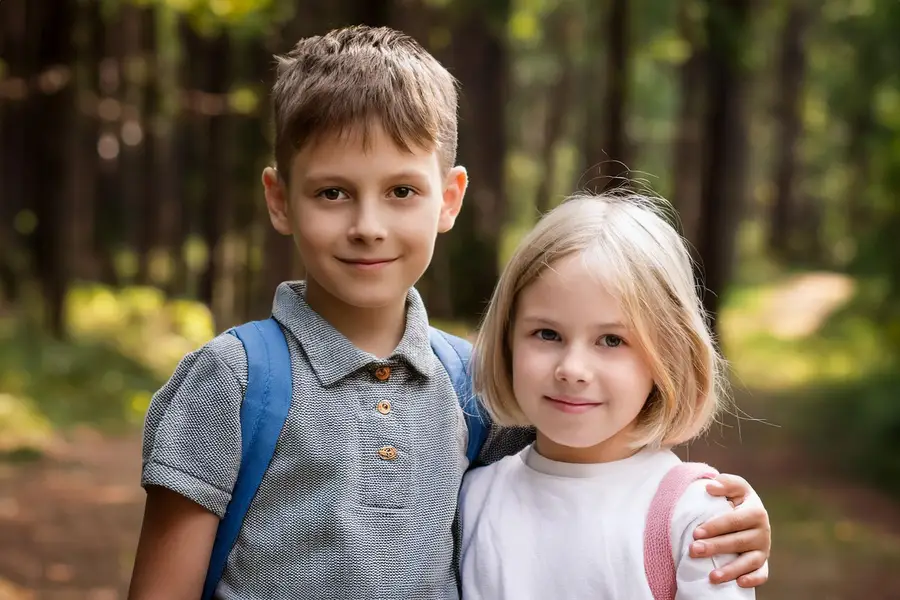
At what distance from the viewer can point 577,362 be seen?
2.36 m

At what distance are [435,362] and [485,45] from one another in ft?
50.4

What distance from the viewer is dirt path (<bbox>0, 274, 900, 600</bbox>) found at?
7.44m

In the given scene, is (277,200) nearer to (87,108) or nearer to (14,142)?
(87,108)

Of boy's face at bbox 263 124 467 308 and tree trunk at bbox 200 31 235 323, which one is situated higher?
boy's face at bbox 263 124 467 308

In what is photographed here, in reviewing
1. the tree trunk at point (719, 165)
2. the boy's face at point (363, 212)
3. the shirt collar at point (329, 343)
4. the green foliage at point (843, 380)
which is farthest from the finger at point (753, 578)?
the tree trunk at point (719, 165)

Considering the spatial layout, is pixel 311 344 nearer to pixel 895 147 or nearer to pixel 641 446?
pixel 641 446

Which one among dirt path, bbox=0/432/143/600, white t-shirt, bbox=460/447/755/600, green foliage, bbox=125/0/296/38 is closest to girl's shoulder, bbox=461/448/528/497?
white t-shirt, bbox=460/447/755/600

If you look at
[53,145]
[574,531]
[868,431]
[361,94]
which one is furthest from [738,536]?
[53,145]

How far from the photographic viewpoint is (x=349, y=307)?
261cm

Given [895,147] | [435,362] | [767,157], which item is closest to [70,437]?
[895,147]

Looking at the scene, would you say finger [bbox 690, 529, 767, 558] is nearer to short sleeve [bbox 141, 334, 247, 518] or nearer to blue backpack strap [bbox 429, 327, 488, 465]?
blue backpack strap [bbox 429, 327, 488, 465]

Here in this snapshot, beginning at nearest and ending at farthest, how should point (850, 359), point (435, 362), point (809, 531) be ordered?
1. point (435, 362)
2. point (809, 531)
3. point (850, 359)

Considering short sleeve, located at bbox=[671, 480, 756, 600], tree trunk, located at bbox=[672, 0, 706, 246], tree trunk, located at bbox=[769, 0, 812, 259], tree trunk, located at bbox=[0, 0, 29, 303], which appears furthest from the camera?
tree trunk, located at bbox=[769, 0, 812, 259]

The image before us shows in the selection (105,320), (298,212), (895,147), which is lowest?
(105,320)
